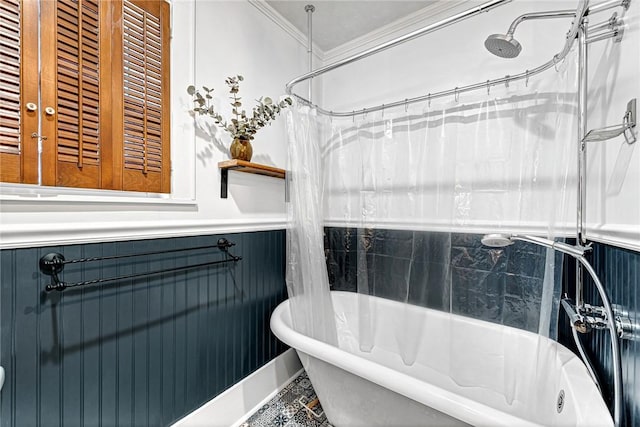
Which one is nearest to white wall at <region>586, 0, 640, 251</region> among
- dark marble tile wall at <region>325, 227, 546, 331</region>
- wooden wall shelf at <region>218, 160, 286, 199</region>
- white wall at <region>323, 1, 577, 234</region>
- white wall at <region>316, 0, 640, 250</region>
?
white wall at <region>316, 0, 640, 250</region>

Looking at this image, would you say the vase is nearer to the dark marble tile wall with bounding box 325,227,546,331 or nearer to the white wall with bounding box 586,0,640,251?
the dark marble tile wall with bounding box 325,227,546,331

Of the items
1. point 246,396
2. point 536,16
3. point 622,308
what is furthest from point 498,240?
point 246,396

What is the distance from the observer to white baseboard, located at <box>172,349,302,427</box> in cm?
141

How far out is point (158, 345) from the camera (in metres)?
1.25

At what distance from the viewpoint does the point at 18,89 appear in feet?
2.93

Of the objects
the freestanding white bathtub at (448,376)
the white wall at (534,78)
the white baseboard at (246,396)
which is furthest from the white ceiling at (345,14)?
the white baseboard at (246,396)

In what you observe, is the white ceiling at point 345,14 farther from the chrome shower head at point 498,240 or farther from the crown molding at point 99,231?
the chrome shower head at point 498,240

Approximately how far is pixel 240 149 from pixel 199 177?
0.26 metres

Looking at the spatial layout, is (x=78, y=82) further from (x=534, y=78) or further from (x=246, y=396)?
(x=534, y=78)

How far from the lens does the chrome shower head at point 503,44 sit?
3.27 feet

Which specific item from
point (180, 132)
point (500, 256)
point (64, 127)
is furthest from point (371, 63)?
point (64, 127)

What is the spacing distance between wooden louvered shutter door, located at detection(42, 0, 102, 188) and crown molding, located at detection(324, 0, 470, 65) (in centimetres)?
162

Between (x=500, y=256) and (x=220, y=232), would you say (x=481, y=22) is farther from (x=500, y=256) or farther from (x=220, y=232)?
(x=220, y=232)

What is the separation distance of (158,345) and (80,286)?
44 cm
